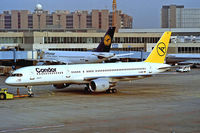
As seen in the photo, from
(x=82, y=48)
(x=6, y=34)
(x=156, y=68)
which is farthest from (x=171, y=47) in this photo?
(x=156, y=68)

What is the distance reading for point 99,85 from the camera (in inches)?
1777

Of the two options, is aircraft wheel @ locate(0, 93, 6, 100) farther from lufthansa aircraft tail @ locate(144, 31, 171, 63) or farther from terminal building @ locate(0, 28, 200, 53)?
terminal building @ locate(0, 28, 200, 53)

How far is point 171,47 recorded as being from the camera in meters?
129

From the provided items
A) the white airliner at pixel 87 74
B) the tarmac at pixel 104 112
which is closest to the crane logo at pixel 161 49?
the white airliner at pixel 87 74

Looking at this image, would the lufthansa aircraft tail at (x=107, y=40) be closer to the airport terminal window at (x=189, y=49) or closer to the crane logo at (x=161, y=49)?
the crane logo at (x=161, y=49)

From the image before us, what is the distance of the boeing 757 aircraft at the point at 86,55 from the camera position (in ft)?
253

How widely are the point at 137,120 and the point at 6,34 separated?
10005 cm

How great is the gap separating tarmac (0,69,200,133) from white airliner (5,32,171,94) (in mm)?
1563

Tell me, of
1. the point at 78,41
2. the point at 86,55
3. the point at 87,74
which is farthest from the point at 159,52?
the point at 78,41

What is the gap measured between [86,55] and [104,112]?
152 feet

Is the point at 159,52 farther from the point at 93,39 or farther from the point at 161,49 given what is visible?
the point at 93,39

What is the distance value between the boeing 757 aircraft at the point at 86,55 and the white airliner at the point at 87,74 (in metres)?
24.3

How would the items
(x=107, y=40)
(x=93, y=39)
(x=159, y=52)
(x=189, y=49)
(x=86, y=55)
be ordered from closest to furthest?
1. (x=159, y=52)
2. (x=107, y=40)
3. (x=86, y=55)
4. (x=93, y=39)
5. (x=189, y=49)

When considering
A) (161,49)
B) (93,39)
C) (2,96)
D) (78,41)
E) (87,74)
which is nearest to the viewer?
(2,96)
